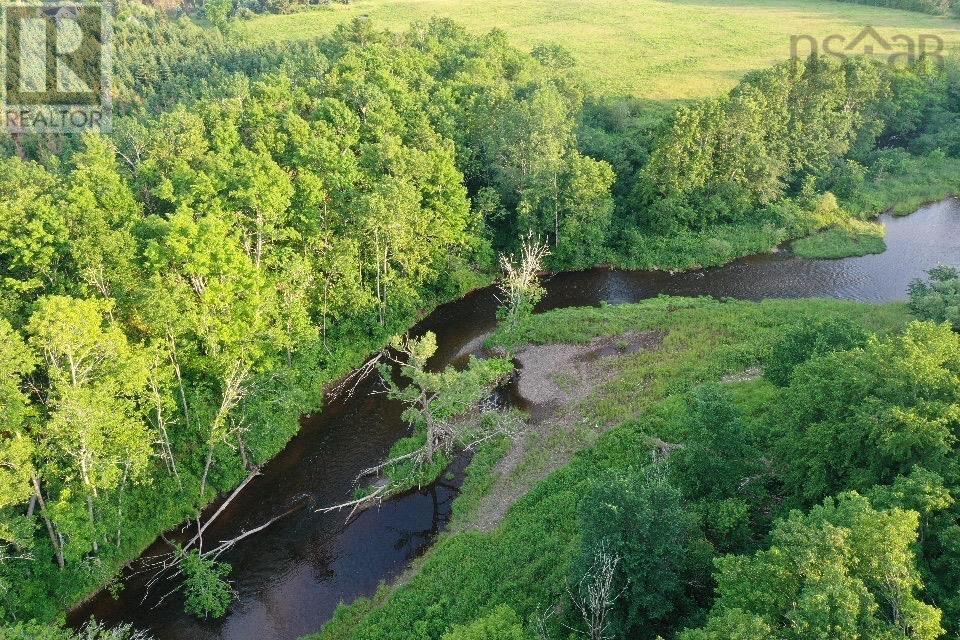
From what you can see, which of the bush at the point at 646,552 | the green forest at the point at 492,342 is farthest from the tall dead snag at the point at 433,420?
the bush at the point at 646,552

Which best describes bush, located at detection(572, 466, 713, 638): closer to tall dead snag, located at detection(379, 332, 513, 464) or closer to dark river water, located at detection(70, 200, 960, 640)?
dark river water, located at detection(70, 200, 960, 640)

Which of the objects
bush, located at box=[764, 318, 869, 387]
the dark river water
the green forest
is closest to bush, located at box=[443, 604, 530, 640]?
the green forest

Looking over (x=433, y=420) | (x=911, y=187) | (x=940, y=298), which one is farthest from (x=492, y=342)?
(x=911, y=187)

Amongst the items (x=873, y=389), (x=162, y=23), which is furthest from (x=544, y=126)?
(x=162, y=23)

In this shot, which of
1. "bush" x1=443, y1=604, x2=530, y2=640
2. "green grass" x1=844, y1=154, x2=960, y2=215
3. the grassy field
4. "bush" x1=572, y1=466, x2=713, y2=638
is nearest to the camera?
"bush" x1=572, y1=466, x2=713, y2=638

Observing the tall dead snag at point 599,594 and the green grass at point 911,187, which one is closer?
the tall dead snag at point 599,594

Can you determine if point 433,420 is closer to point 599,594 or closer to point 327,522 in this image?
point 327,522

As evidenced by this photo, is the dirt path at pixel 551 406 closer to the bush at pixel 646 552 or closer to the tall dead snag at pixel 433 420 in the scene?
the tall dead snag at pixel 433 420
